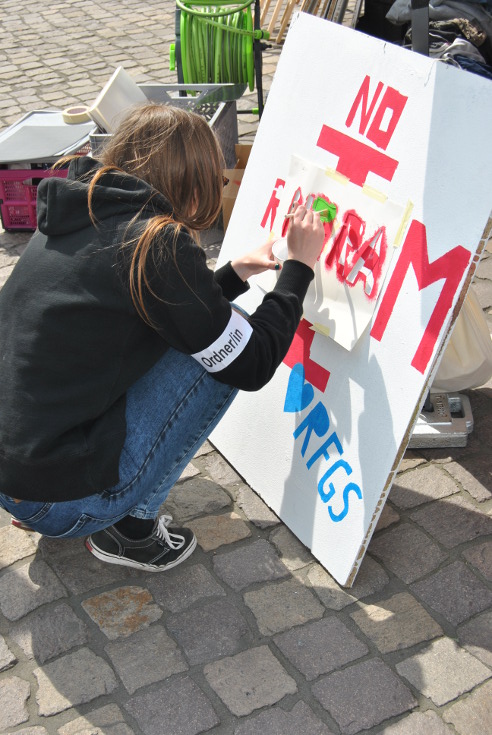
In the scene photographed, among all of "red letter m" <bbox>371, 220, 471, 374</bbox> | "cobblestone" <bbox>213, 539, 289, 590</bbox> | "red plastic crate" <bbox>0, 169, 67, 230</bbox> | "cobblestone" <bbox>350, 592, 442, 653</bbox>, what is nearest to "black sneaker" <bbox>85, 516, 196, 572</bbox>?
"cobblestone" <bbox>213, 539, 289, 590</bbox>

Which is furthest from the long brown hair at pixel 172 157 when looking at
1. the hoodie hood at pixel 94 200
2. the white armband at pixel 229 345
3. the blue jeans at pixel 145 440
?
the blue jeans at pixel 145 440

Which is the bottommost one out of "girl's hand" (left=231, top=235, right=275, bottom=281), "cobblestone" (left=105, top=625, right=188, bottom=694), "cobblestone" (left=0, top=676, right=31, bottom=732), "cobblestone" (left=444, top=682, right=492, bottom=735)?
"cobblestone" (left=0, top=676, right=31, bottom=732)

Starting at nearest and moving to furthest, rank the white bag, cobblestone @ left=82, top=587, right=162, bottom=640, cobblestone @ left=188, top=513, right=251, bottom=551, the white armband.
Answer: the white armband
cobblestone @ left=82, top=587, right=162, bottom=640
cobblestone @ left=188, top=513, right=251, bottom=551
the white bag

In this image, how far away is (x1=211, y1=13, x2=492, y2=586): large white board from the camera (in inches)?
72.6

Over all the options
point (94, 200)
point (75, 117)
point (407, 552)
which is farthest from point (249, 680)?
point (75, 117)

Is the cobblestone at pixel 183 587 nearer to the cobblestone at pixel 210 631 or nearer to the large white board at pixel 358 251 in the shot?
the cobblestone at pixel 210 631

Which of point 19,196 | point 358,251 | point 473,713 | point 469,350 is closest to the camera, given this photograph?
point 473,713

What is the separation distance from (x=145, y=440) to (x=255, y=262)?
23.9 inches

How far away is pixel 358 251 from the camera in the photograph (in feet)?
6.81

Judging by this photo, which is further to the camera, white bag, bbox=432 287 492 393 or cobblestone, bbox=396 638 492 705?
white bag, bbox=432 287 492 393

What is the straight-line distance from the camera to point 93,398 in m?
1.85

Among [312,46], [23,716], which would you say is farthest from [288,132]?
[23,716]

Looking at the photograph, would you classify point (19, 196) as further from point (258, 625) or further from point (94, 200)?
point (258, 625)

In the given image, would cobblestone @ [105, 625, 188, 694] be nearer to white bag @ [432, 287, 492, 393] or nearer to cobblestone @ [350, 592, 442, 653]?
cobblestone @ [350, 592, 442, 653]
